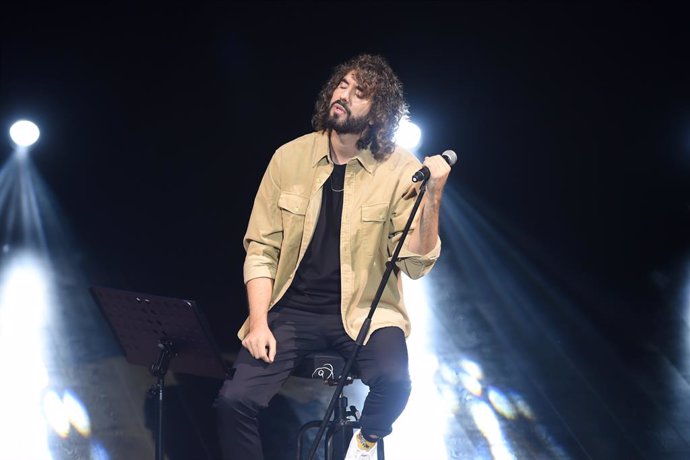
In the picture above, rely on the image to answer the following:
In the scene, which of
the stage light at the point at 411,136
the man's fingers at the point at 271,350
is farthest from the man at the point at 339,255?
the stage light at the point at 411,136

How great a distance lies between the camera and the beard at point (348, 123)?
3074 mm

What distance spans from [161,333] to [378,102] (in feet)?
3.80

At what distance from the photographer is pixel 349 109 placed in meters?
3.09

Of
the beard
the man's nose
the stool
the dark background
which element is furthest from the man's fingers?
the dark background

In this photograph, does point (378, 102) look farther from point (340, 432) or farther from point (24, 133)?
point (24, 133)

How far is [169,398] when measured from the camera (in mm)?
3898

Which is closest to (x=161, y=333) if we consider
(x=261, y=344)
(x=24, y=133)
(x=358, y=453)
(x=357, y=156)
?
(x=261, y=344)

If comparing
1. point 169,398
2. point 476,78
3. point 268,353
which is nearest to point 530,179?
point 476,78

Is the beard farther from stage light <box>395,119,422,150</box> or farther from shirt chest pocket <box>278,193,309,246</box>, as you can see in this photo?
stage light <box>395,119,422,150</box>

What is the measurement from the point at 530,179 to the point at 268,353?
4111mm

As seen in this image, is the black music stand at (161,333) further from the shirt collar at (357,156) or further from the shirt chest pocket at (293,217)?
the shirt collar at (357,156)

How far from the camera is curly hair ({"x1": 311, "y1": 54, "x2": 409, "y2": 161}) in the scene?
123 inches

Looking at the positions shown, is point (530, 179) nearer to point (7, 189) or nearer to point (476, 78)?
point (476, 78)

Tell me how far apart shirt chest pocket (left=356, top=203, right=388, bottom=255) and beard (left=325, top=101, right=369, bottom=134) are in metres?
0.29
